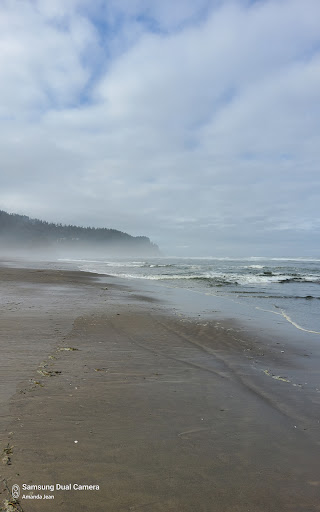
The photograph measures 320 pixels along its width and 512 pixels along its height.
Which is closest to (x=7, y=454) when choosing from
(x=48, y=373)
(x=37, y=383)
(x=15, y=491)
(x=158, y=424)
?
(x=15, y=491)

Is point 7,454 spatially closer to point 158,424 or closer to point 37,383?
point 158,424

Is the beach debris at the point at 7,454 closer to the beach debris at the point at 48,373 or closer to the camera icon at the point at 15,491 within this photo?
the camera icon at the point at 15,491

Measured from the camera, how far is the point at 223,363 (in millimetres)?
6367

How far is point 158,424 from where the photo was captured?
3697 millimetres

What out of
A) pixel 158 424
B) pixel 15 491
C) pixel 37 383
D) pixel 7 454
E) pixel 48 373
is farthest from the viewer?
pixel 48 373

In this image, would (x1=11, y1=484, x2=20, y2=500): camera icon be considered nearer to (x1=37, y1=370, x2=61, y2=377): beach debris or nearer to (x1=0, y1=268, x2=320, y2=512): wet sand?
(x1=0, y1=268, x2=320, y2=512): wet sand

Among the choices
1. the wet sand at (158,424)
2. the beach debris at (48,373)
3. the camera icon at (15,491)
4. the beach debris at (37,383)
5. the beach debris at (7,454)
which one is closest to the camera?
the camera icon at (15,491)

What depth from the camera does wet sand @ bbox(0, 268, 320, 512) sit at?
8.58ft

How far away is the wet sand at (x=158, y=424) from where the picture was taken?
262 cm

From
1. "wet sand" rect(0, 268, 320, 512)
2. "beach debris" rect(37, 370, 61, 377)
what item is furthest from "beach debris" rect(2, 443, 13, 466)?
"beach debris" rect(37, 370, 61, 377)

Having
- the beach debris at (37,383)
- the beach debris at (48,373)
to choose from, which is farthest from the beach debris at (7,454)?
the beach debris at (48,373)

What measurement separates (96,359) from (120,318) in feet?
14.0

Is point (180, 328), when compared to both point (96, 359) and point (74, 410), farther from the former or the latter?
point (74, 410)

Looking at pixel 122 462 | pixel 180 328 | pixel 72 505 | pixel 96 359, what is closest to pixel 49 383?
pixel 96 359
